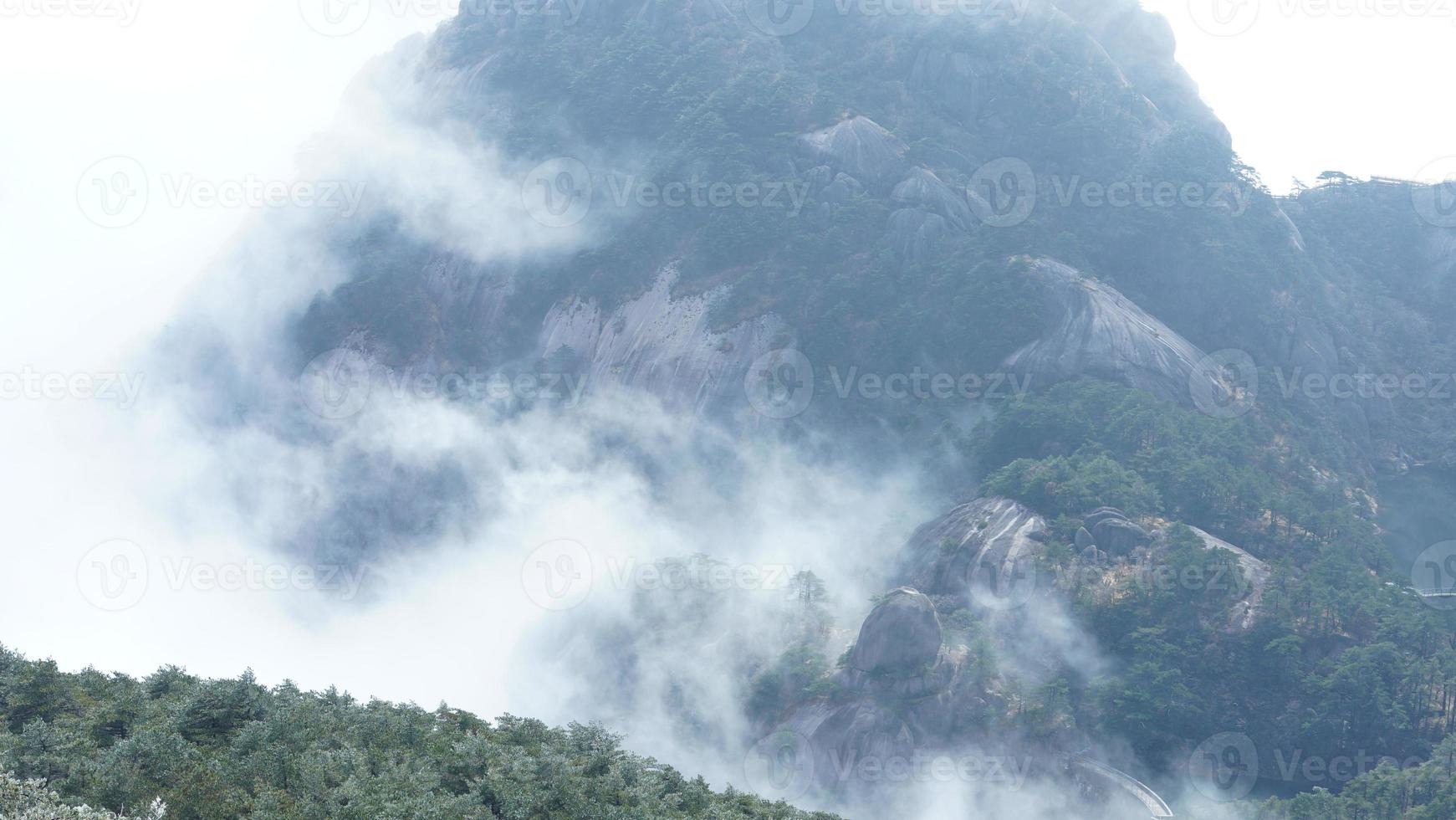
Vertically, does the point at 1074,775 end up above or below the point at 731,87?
below

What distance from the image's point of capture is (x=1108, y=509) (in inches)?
3349

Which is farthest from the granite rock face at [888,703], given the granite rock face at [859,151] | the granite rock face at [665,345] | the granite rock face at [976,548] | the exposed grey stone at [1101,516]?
the granite rock face at [859,151]

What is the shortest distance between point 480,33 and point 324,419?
50296 millimetres

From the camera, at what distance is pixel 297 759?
124ft

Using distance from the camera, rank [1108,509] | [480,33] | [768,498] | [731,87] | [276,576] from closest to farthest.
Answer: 1. [1108,509]
2. [768,498]
3. [276,576]
4. [731,87]
5. [480,33]

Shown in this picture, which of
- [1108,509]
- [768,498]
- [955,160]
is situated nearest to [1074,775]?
[1108,509]

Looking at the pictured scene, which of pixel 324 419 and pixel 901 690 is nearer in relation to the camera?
pixel 901 690

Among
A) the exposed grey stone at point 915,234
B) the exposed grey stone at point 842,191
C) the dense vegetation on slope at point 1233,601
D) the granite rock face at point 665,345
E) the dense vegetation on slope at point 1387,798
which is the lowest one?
the dense vegetation on slope at point 1387,798

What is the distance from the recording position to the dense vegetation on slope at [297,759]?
33906mm

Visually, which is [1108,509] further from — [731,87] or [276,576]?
[276,576]

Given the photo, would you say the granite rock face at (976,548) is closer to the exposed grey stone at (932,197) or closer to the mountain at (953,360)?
the mountain at (953,360)

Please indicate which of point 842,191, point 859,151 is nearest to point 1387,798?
point 842,191

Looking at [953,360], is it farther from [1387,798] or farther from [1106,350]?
[1387,798]

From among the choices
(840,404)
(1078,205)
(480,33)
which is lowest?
(840,404)
